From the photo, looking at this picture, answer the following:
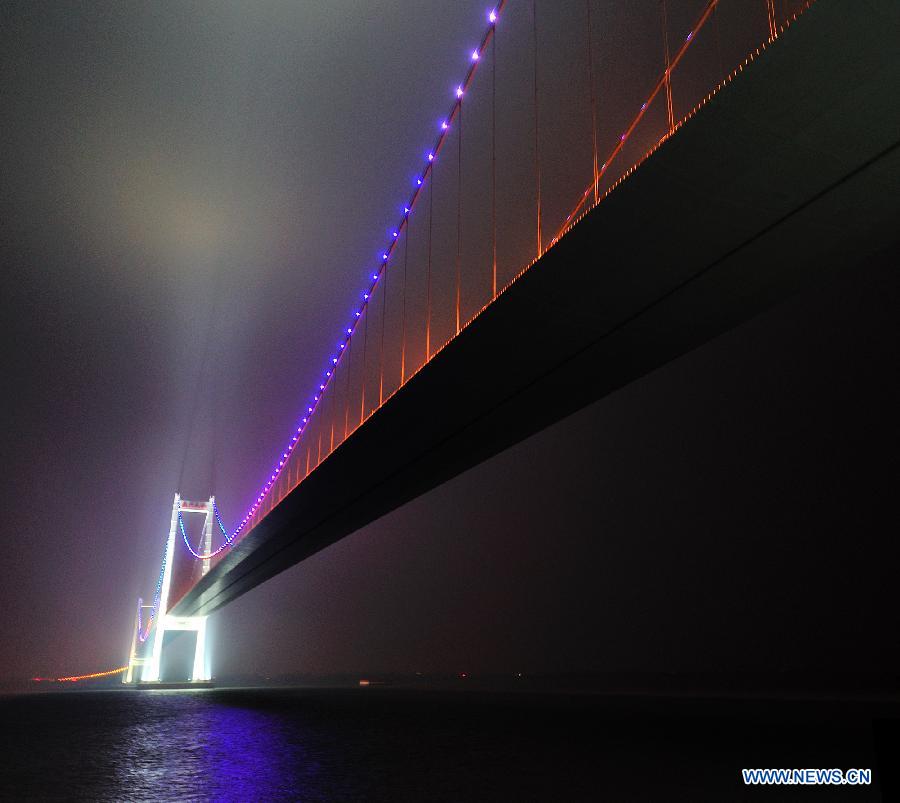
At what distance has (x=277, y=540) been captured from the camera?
1797 cm

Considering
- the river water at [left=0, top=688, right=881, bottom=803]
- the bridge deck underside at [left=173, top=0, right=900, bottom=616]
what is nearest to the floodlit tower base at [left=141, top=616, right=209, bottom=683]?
the river water at [left=0, top=688, right=881, bottom=803]

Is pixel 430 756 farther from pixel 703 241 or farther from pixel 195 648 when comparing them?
pixel 195 648

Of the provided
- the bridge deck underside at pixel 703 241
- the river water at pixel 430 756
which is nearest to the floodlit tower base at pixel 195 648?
the river water at pixel 430 756

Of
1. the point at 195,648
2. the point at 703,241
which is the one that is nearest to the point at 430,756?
the point at 703,241

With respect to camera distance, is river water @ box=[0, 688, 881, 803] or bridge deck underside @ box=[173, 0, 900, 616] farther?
river water @ box=[0, 688, 881, 803]

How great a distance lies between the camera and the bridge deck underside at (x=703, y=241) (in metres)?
3.93

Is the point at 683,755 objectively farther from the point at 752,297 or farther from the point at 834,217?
the point at 834,217

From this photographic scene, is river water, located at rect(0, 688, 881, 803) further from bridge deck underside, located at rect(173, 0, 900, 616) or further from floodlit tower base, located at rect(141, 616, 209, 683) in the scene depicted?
floodlit tower base, located at rect(141, 616, 209, 683)

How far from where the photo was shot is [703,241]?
5.59 metres

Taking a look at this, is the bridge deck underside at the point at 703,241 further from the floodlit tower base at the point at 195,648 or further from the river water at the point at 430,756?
the floodlit tower base at the point at 195,648

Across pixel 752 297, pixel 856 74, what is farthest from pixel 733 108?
pixel 752 297

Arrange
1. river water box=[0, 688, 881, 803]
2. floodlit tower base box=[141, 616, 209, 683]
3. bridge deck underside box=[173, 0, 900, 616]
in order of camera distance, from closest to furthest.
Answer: bridge deck underside box=[173, 0, 900, 616], river water box=[0, 688, 881, 803], floodlit tower base box=[141, 616, 209, 683]

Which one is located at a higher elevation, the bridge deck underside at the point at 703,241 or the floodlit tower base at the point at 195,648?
the bridge deck underside at the point at 703,241

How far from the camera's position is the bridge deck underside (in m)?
3.93
